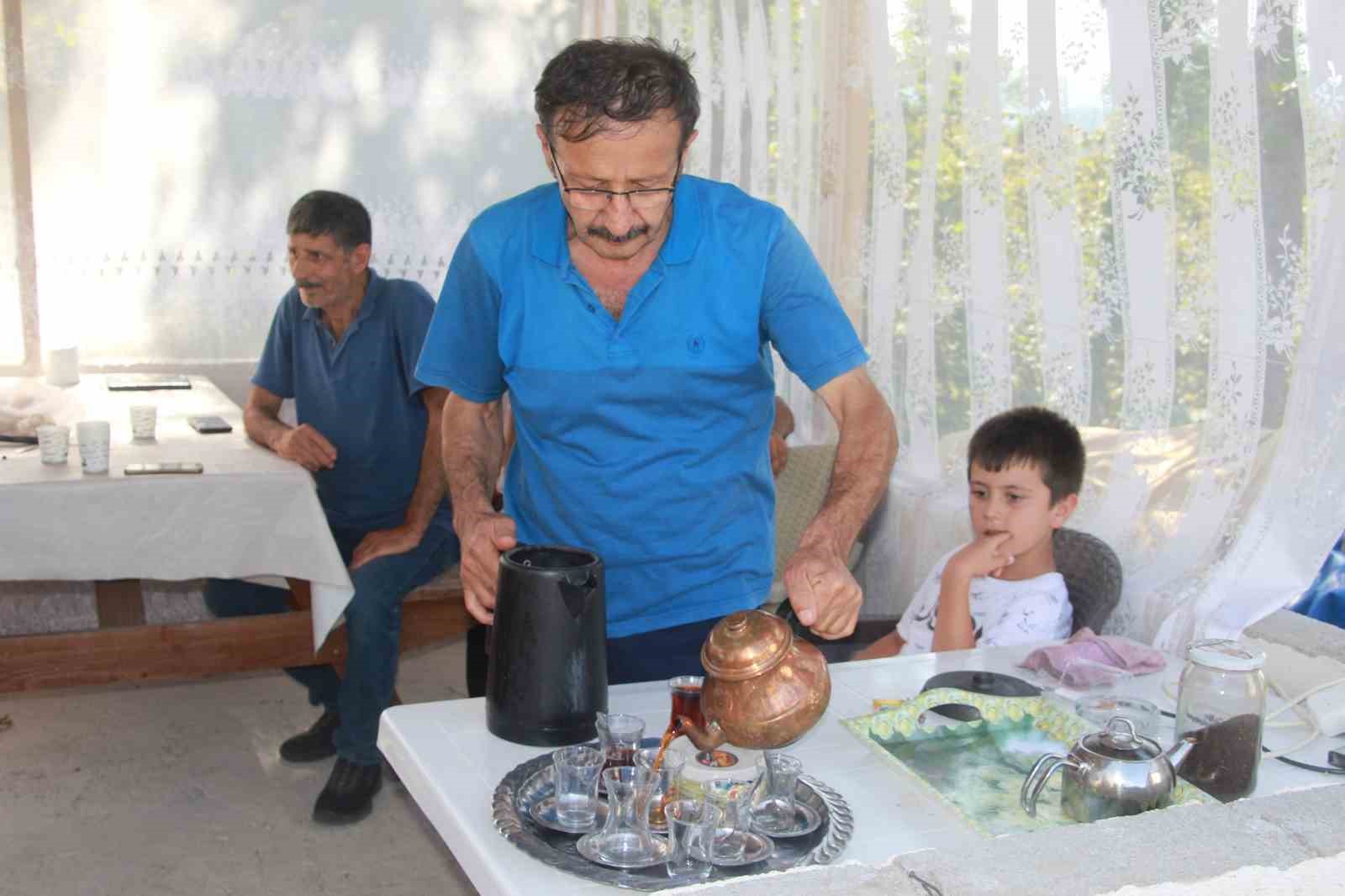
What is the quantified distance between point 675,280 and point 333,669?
2206 millimetres

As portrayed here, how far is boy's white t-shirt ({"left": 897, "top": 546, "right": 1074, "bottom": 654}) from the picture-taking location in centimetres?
249

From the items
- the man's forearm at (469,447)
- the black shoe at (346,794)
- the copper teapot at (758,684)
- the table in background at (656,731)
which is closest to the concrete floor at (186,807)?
the black shoe at (346,794)

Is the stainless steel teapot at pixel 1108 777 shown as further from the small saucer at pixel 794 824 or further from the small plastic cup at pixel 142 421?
the small plastic cup at pixel 142 421

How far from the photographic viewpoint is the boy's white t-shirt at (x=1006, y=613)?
2494 millimetres

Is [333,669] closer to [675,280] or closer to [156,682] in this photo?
[156,682]

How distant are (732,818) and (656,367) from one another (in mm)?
781

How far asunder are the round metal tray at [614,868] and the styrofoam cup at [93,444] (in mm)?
1912

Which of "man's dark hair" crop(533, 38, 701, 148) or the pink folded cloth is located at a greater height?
"man's dark hair" crop(533, 38, 701, 148)

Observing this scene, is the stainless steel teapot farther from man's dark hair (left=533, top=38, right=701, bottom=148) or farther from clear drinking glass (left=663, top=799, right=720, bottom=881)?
man's dark hair (left=533, top=38, right=701, bottom=148)

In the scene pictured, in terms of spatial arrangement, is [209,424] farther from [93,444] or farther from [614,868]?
[614,868]

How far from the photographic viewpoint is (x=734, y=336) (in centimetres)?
197

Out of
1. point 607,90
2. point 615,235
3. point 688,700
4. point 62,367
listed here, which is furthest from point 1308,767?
point 62,367

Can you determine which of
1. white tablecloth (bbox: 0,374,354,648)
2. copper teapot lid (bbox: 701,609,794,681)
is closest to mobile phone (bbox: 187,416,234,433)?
white tablecloth (bbox: 0,374,354,648)

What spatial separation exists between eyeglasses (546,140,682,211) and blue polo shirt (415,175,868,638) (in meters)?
0.14
